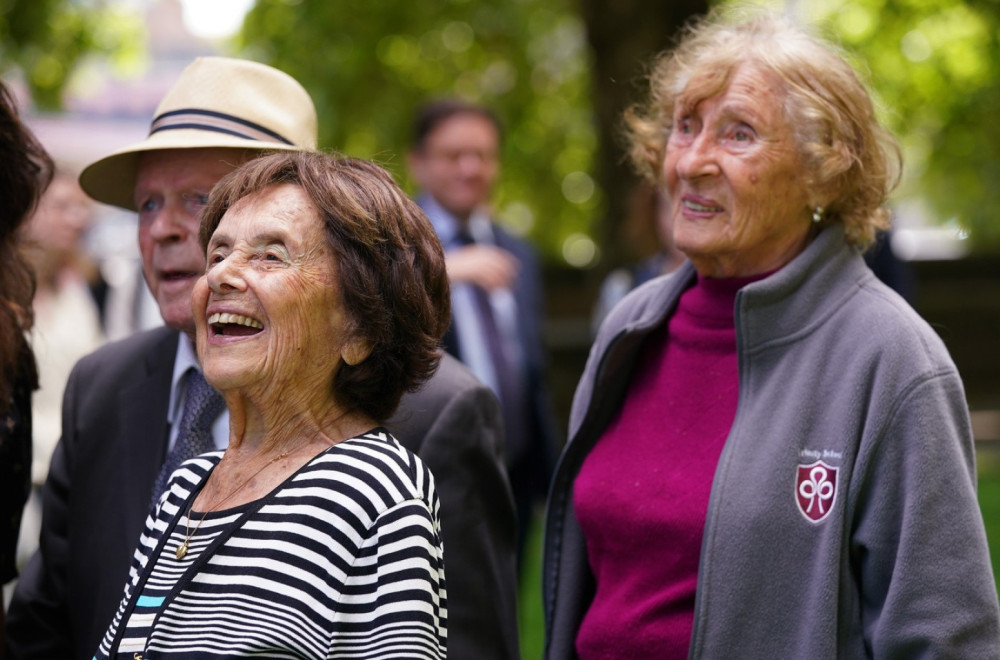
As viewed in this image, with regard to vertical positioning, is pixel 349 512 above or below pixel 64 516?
above

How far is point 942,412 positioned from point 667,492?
672 mm

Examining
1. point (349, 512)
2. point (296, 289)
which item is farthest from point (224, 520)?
point (296, 289)

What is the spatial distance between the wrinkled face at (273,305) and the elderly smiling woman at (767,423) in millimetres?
1023

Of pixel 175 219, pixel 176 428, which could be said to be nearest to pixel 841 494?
pixel 176 428

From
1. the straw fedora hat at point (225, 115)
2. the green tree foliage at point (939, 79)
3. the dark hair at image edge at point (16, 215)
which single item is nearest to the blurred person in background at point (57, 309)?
the dark hair at image edge at point (16, 215)

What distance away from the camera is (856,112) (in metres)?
3.16

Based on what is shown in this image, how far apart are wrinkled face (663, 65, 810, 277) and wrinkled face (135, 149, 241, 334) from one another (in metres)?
Result: 1.16

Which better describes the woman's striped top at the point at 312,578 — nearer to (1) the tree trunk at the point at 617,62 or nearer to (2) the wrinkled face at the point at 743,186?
(2) the wrinkled face at the point at 743,186

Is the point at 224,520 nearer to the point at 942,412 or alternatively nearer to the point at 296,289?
the point at 296,289

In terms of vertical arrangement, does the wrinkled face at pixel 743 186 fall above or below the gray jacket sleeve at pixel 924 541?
above

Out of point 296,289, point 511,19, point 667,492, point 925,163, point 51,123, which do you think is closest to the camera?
point 296,289

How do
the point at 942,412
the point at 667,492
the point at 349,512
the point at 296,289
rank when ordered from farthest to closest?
1. the point at 667,492
2. the point at 942,412
3. the point at 296,289
4. the point at 349,512

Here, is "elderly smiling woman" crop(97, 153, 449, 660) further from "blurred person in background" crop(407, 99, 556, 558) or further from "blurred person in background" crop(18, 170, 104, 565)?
"blurred person in background" crop(18, 170, 104, 565)

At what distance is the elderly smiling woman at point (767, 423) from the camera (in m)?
2.69
